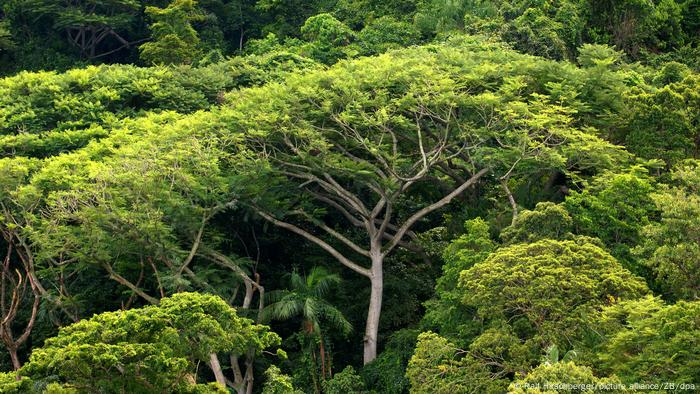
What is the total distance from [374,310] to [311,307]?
5.12ft

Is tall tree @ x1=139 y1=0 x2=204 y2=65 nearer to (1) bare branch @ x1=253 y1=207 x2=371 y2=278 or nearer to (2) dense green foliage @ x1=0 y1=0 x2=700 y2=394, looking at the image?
(2) dense green foliage @ x1=0 y1=0 x2=700 y2=394

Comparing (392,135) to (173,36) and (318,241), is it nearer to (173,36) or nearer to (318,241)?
(318,241)

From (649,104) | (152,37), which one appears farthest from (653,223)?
(152,37)

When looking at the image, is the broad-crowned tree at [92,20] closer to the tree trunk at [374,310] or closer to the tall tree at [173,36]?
the tall tree at [173,36]

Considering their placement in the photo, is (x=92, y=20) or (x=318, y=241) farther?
(x=92, y=20)

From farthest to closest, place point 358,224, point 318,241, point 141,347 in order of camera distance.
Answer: point 358,224 < point 318,241 < point 141,347

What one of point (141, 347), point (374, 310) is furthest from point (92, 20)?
point (141, 347)

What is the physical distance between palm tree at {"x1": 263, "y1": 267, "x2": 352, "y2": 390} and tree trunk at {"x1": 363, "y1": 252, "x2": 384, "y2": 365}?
0.52 metres

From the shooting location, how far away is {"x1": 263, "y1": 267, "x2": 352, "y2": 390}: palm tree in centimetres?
2700

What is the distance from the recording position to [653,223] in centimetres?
2431

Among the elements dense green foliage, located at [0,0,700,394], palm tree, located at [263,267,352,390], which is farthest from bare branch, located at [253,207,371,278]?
palm tree, located at [263,267,352,390]

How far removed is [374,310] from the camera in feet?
90.6

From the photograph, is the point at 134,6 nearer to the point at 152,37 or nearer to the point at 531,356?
the point at 152,37

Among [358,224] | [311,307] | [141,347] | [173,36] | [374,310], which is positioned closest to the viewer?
[141,347]
